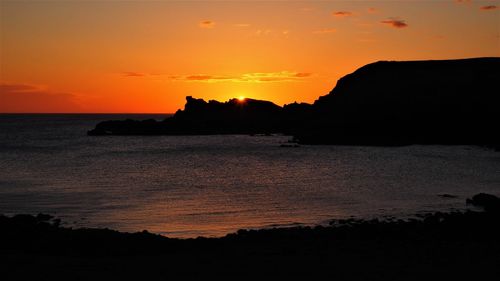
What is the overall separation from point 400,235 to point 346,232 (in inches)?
91.4

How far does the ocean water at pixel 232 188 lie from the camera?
1255 inches

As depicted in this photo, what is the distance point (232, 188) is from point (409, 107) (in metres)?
77.9

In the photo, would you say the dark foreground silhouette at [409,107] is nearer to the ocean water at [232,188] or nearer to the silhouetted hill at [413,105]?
the silhouetted hill at [413,105]

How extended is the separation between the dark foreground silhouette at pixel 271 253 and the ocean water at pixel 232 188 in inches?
183

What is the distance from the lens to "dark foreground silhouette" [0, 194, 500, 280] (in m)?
17.3

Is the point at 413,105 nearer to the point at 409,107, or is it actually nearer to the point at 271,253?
the point at 409,107

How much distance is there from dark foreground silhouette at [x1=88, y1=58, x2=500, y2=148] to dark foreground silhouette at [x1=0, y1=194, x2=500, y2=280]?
77265mm

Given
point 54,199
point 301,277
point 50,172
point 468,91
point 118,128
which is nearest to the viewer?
point 301,277

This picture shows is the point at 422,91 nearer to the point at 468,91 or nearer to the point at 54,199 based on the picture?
the point at 468,91

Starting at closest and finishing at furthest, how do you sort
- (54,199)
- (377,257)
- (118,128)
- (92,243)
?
(377,257)
(92,243)
(54,199)
(118,128)

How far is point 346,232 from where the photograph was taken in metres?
24.8

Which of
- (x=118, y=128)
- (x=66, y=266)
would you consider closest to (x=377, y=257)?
(x=66, y=266)

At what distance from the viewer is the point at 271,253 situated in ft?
67.9

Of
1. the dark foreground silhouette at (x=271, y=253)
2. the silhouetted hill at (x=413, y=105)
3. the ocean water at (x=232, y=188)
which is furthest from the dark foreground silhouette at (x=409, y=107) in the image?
the dark foreground silhouette at (x=271, y=253)
